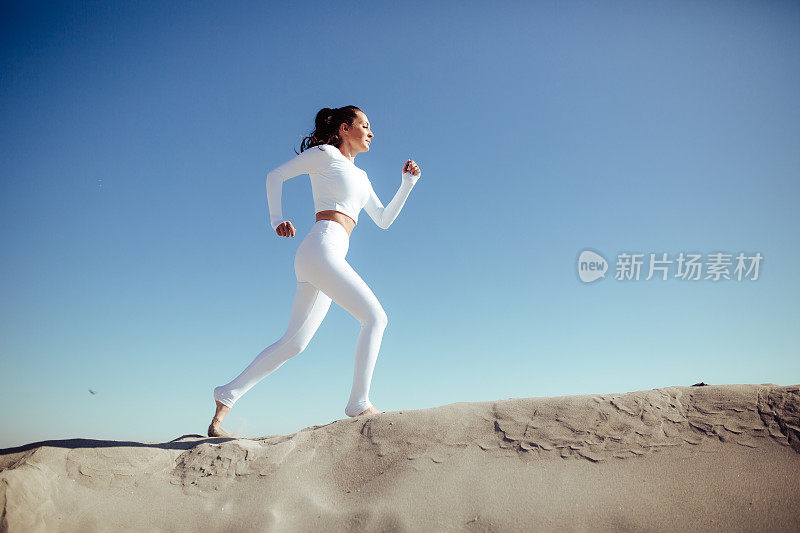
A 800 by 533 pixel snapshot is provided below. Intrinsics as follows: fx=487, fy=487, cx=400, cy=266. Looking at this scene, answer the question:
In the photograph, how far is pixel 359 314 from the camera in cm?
400

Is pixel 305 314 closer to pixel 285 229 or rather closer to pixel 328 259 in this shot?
pixel 328 259

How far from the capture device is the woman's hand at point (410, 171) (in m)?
4.79

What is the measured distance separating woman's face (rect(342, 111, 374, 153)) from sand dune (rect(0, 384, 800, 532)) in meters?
2.48

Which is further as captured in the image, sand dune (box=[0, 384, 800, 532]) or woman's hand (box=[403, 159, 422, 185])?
woman's hand (box=[403, 159, 422, 185])

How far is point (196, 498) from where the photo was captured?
3.21 m

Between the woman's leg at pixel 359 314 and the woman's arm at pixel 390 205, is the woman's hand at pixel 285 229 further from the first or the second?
the woman's arm at pixel 390 205

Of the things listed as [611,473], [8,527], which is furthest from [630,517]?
[8,527]

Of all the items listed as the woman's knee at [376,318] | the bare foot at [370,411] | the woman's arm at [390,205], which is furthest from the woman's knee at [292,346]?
the woman's arm at [390,205]

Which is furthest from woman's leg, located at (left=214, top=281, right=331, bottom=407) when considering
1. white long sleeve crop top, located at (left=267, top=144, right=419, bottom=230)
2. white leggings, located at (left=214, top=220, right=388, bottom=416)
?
white long sleeve crop top, located at (left=267, top=144, right=419, bottom=230)

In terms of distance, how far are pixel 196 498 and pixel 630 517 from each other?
2.64 meters

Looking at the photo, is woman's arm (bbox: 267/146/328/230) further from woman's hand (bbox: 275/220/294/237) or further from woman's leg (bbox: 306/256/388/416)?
woman's leg (bbox: 306/256/388/416)

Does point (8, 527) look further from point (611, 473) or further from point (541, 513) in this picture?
point (611, 473)

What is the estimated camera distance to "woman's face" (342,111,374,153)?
461 cm

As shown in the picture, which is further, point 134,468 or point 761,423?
point 134,468
